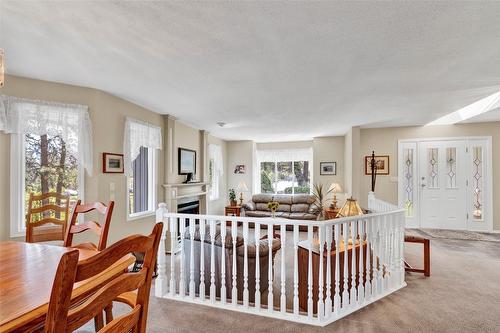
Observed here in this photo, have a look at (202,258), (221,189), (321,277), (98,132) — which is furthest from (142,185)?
(221,189)

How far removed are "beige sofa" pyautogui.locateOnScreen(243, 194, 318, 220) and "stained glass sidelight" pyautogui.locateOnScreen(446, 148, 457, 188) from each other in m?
3.06

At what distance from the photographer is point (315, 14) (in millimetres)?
1738

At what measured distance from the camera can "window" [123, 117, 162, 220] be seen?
3740 millimetres

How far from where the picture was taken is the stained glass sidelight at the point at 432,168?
5.66m

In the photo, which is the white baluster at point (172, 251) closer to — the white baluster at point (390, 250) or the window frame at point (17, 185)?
the window frame at point (17, 185)

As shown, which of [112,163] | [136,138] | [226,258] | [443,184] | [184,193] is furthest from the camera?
[443,184]

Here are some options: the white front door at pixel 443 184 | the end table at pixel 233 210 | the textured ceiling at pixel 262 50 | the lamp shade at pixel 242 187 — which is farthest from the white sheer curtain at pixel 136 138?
the white front door at pixel 443 184

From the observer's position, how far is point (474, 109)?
4852 mm

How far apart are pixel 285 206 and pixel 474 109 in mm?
4574

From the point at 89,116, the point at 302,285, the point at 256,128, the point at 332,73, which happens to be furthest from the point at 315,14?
the point at 256,128

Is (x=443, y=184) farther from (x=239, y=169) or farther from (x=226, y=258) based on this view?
(x=226, y=258)

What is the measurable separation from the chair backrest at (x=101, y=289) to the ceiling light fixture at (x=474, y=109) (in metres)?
5.05

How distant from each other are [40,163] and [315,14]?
330cm

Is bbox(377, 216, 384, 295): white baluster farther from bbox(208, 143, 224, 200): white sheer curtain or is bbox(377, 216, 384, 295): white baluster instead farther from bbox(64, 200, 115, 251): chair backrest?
bbox(208, 143, 224, 200): white sheer curtain
